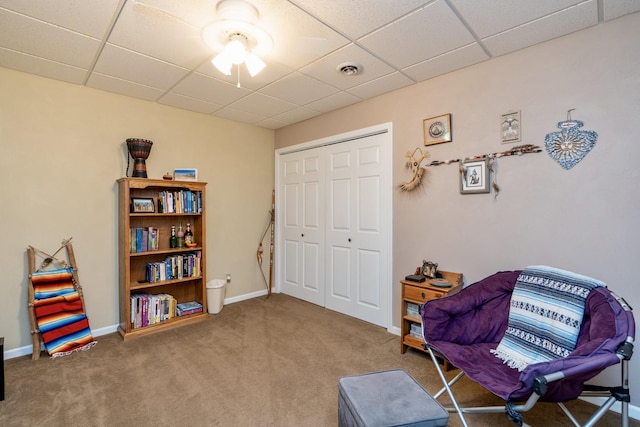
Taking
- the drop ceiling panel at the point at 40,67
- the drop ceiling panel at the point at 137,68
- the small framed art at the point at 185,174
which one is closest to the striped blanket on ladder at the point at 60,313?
the small framed art at the point at 185,174

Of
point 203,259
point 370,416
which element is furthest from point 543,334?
point 203,259

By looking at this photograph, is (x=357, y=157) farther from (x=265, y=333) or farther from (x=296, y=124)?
(x=265, y=333)

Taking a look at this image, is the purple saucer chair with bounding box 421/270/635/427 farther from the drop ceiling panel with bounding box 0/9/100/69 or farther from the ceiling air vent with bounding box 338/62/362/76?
the drop ceiling panel with bounding box 0/9/100/69

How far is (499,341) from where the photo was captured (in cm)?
200

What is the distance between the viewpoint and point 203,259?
354 cm

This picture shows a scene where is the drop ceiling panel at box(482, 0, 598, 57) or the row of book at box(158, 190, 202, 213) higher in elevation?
the drop ceiling panel at box(482, 0, 598, 57)

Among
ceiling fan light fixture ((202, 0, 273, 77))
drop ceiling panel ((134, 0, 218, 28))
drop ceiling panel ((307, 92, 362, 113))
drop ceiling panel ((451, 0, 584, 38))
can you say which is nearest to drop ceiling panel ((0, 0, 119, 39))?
drop ceiling panel ((134, 0, 218, 28))

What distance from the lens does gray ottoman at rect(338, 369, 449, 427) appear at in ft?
4.22

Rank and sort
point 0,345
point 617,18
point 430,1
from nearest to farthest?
point 430,1, point 617,18, point 0,345

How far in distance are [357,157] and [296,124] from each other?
125 centimetres

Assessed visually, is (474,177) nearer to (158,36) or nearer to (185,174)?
(158,36)

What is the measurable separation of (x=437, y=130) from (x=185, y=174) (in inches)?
111

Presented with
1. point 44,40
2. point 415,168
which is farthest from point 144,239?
point 415,168

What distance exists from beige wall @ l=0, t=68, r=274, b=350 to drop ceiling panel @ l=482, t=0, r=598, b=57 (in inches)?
127
